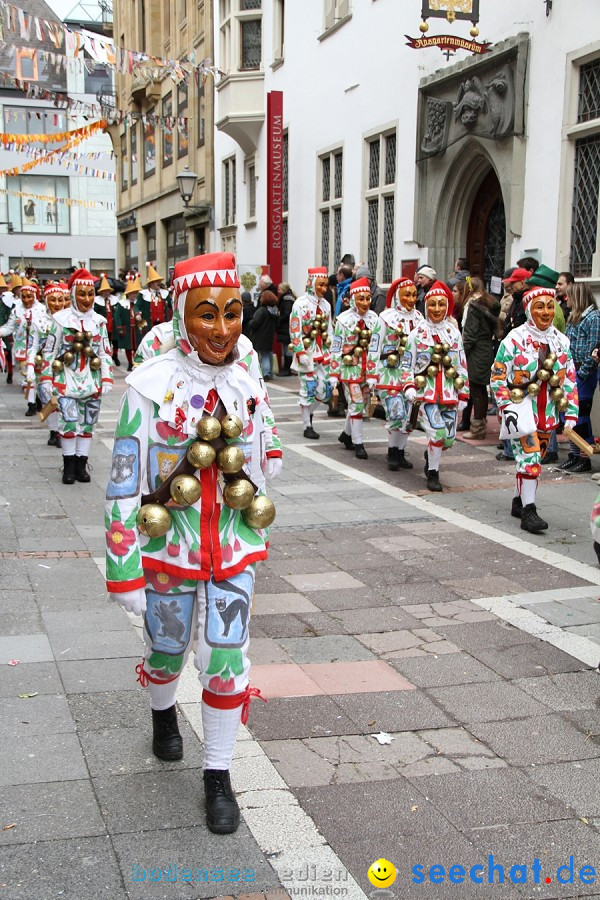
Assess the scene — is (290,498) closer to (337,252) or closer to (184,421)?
(184,421)

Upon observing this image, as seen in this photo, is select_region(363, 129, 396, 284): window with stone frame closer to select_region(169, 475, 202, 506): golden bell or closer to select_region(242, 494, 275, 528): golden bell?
select_region(242, 494, 275, 528): golden bell

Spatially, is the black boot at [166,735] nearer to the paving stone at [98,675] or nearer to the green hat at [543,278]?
the paving stone at [98,675]

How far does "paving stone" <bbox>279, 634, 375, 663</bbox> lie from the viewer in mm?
5316

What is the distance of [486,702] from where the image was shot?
4727 millimetres

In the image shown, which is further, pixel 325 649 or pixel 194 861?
pixel 325 649

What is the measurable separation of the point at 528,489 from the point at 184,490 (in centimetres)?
519

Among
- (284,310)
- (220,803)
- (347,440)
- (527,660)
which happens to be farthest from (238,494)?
(284,310)

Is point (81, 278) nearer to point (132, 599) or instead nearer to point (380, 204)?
point (132, 599)

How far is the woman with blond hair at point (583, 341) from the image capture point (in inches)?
419

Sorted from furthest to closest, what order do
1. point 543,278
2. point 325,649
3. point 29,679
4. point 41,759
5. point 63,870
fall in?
1. point 543,278
2. point 325,649
3. point 29,679
4. point 41,759
5. point 63,870

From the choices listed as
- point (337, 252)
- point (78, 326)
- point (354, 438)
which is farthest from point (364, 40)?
point (78, 326)

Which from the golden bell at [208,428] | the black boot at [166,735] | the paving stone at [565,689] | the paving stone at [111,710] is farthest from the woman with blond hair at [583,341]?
the golden bell at [208,428]

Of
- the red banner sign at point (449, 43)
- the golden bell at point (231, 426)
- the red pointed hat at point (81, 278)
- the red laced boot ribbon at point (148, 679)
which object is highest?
the red banner sign at point (449, 43)

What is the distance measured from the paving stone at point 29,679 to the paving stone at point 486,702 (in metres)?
1.81
